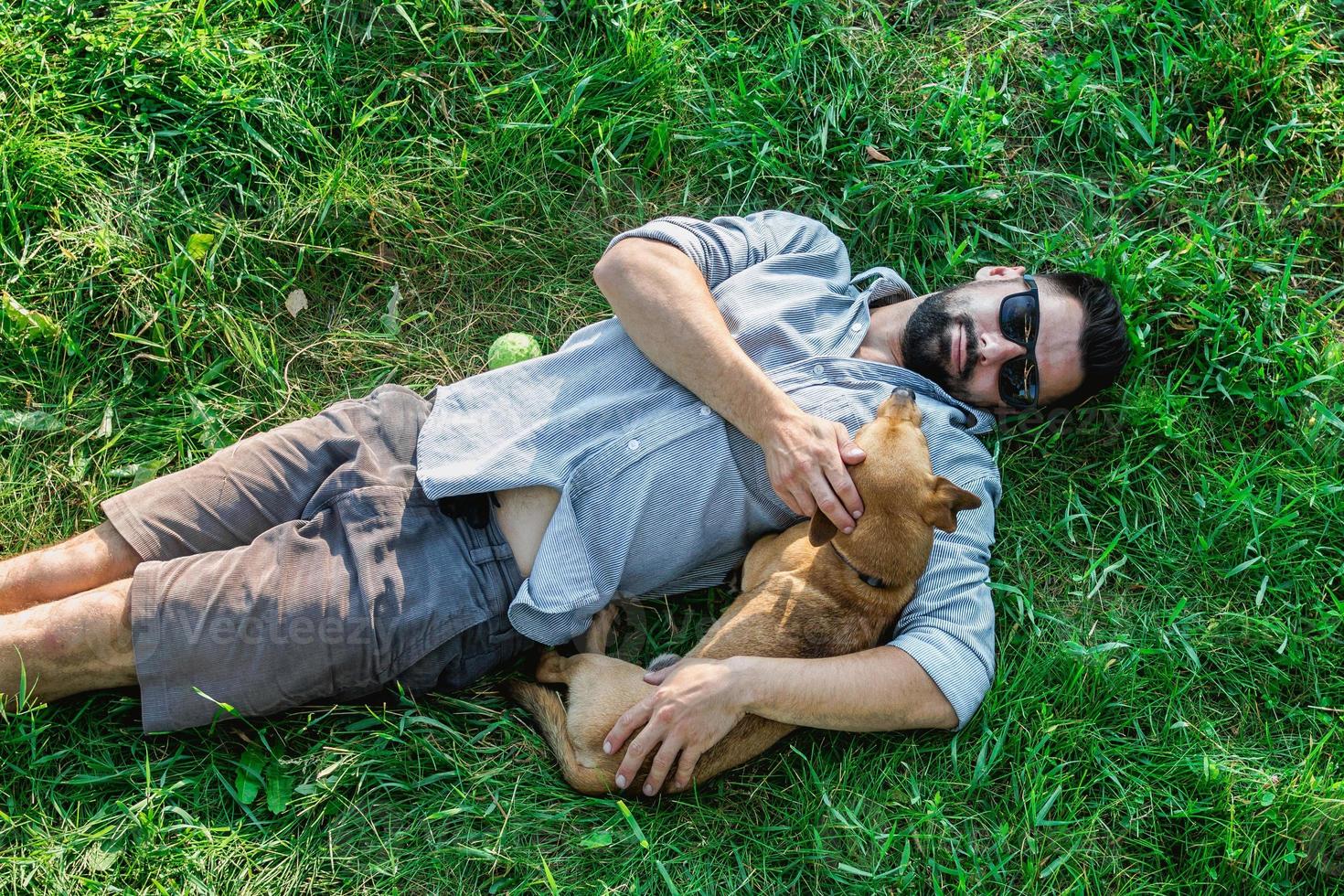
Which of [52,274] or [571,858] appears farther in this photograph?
[52,274]

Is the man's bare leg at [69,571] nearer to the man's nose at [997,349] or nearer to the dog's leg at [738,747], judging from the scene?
the dog's leg at [738,747]

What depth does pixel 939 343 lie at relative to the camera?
4.16 metres

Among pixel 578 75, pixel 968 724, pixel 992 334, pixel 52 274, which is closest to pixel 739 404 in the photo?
pixel 992 334

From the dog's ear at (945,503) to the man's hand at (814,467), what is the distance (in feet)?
0.89

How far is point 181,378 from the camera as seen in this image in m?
4.46

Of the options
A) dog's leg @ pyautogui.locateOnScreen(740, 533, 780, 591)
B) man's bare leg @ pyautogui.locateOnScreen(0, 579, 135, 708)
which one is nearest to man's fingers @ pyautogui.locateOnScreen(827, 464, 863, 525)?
dog's leg @ pyautogui.locateOnScreen(740, 533, 780, 591)

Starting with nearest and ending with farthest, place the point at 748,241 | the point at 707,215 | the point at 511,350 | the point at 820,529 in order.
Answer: the point at 820,529 → the point at 748,241 → the point at 511,350 → the point at 707,215

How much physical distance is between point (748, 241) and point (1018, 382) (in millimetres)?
1374

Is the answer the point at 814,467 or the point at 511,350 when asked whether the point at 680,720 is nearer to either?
the point at 814,467

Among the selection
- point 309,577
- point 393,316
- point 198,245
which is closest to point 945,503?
point 309,577

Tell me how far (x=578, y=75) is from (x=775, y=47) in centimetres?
106

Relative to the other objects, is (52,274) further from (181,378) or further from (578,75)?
(578,75)

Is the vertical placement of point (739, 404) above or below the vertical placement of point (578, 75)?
below

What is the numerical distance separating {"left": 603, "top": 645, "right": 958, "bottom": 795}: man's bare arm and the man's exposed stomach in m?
0.72
